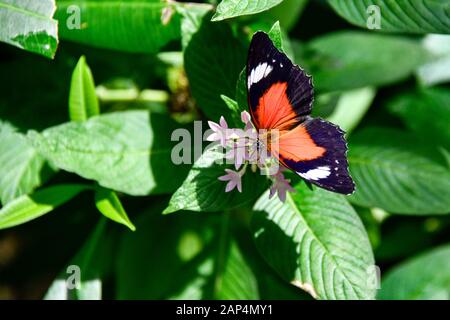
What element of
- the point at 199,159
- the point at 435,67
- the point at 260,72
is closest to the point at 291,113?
the point at 260,72

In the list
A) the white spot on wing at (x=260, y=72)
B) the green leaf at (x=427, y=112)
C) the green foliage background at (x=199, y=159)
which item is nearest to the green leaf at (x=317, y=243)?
the green foliage background at (x=199, y=159)

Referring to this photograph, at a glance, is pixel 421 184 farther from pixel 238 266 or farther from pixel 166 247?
pixel 166 247

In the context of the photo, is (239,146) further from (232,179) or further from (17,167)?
(17,167)

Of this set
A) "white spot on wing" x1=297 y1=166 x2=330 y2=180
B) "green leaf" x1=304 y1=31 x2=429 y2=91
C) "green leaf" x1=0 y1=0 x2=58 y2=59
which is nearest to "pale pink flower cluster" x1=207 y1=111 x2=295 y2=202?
"white spot on wing" x1=297 y1=166 x2=330 y2=180

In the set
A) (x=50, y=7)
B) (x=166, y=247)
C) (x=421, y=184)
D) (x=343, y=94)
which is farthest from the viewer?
(x=343, y=94)

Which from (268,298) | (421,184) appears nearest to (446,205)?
(421,184)

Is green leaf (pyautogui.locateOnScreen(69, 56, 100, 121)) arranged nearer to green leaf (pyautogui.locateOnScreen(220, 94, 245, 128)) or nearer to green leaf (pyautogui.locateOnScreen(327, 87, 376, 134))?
green leaf (pyautogui.locateOnScreen(220, 94, 245, 128))

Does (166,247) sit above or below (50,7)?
below

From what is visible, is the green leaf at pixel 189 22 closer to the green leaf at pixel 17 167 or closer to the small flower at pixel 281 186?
the small flower at pixel 281 186
